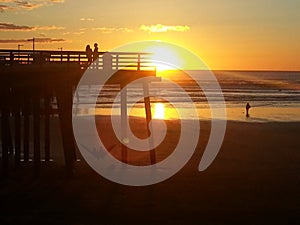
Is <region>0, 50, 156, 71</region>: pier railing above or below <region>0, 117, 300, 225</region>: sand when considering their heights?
above

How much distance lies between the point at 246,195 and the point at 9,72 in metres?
9.23

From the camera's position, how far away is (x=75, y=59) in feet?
70.9

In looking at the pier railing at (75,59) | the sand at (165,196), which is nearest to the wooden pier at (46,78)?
the pier railing at (75,59)

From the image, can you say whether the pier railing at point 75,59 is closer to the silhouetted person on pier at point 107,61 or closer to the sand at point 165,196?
the silhouetted person on pier at point 107,61

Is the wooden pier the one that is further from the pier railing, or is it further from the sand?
the sand

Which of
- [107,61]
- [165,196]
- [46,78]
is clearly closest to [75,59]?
[107,61]

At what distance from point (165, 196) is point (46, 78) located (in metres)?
6.09

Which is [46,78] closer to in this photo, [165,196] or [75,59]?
[75,59]

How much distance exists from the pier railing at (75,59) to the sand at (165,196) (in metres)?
4.14

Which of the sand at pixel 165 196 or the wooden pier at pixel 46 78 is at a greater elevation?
the wooden pier at pixel 46 78

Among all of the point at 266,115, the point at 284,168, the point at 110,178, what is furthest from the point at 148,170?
the point at 266,115

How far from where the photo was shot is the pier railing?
20717 millimetres

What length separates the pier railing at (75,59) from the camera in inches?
816

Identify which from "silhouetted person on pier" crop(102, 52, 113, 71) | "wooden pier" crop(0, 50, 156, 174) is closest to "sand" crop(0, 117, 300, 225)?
"wooden pier" crop(0, 50, 156, 174)
